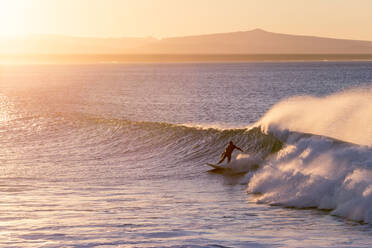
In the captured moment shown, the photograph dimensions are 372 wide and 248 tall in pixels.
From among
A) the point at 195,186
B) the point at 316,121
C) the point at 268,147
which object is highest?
the point at 316,121

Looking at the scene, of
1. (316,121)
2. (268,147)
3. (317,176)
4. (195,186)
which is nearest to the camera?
(317,176)

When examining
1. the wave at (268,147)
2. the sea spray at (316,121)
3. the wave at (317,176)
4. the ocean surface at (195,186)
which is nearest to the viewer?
the ocean surface at (195,186)

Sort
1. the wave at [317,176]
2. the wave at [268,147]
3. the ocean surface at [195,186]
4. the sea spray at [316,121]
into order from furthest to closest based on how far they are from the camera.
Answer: the sea spray at [316,121]
the wave at [268,147]
the wave at [317,176]
the ocean surface at [195,186]

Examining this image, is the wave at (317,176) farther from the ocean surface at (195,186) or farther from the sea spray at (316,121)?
the sea spray at (316,121)

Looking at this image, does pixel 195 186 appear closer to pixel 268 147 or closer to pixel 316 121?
pixel 268 147

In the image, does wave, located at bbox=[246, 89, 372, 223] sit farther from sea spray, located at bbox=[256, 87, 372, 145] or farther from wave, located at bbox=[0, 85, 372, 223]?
sea spray, located at bbox=[256, 87, 372, 145]

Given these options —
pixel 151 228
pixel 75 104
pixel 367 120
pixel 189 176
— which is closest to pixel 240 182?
pixel 189 176

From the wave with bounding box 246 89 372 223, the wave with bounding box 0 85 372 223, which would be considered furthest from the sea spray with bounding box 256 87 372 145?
the wave with bounding box 246 89 372 223

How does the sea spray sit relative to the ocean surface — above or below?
above

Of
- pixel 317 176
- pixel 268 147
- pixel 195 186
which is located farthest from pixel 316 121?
pixel 317 176

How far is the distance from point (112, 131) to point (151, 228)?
2312 centimetres

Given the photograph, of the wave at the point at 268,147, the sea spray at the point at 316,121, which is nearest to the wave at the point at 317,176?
the wave at the point at 268,147

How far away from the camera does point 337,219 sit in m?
14.0

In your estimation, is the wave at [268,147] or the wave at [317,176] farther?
the wave at [268,147]
